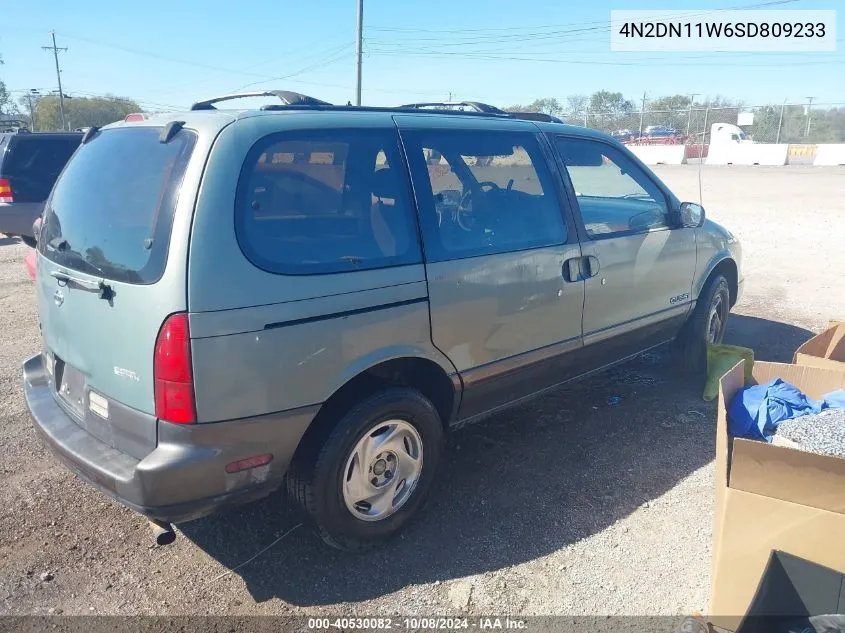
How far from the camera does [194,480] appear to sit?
97.1 inches

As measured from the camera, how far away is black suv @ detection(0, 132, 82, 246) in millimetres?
10008

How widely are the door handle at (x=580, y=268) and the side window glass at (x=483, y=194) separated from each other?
147mm

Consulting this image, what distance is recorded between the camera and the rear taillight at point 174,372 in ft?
7.77

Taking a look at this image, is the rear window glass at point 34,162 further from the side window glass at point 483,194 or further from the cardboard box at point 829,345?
the cardboard box at point 829,345

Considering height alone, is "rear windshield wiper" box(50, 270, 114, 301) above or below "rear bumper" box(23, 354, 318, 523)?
above

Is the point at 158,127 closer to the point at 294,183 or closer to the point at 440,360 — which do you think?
the point at 294,183

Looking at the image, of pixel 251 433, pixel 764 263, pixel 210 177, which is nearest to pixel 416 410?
pixel 251 433

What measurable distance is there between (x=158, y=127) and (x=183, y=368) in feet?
3.74

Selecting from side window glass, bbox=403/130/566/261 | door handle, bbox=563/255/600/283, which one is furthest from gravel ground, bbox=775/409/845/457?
side window glass, bbox=403/130/566/261

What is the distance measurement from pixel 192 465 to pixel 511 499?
5.68 feet

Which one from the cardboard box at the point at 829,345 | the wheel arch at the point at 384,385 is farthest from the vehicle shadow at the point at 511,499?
the cardboard box at the point at 829,345

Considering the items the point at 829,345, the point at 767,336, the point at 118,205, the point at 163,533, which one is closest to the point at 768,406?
the point at 829,345

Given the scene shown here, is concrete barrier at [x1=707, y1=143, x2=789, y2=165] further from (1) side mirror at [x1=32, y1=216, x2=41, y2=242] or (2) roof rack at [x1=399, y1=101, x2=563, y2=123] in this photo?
(1) side mirror at [x1=32, y1=216, x2=41, y2=242]

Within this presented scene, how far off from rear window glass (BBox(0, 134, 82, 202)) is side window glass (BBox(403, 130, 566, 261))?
29.3 feet
